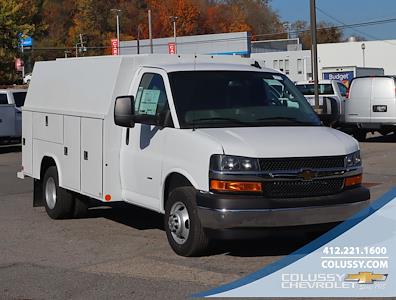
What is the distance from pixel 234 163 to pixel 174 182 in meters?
1.00

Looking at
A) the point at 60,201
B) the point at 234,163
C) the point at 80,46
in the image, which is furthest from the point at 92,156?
the point at 80,46

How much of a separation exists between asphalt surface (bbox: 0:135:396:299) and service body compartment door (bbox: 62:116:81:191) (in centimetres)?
65

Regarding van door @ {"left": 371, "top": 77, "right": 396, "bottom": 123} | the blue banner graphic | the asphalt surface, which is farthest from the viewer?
van door @ {"left": 371, "top": 77, "right": 396, "bottom": 123}

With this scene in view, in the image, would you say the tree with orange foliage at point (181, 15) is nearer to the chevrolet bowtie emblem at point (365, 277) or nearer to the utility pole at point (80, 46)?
the utility pole at point (80, 46)

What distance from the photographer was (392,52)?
71.9m

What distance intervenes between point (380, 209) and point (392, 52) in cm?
6678

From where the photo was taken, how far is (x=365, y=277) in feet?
19.3

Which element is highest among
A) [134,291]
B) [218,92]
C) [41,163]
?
[218,92]

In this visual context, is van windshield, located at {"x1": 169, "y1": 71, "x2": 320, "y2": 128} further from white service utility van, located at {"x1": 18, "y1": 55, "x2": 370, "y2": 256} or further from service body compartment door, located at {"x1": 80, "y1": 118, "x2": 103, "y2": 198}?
service body compartment door, located at {"x1": 80, "y1": 118, "x2": 103, "y2": 198}

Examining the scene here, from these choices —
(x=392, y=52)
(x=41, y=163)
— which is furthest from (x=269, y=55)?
(x=41, y=163)

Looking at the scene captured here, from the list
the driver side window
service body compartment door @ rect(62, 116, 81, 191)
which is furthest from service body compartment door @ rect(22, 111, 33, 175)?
the driver side window

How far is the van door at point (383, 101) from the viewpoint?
69.0ft

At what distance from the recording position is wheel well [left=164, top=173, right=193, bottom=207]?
7.15 meters

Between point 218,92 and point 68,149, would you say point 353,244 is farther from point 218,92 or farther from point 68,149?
point 68,149
